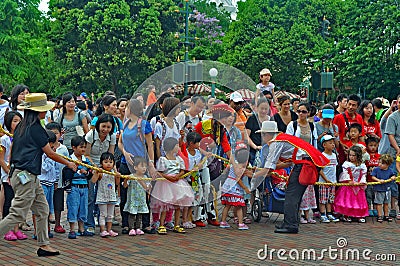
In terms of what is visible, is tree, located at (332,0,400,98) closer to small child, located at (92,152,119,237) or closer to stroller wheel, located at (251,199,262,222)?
stroller wheel, located at (251,199,262,222)

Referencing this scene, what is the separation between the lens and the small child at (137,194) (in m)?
9.58

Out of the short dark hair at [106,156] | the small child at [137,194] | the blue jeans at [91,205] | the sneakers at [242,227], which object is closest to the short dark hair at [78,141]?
the short dark hair at [106,156]

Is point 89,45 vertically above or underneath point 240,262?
above

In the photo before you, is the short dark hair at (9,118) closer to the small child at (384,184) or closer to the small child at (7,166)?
the small child at (7,166)

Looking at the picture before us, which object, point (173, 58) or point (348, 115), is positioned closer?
point (348, 115)

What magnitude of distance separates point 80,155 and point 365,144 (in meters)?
5.06

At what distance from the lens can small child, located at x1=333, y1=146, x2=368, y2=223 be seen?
11.1m

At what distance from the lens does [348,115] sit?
12.0m

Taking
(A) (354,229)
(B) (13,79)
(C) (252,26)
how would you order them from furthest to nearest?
(C) (252,26) → (B) (13,79) → (A) (354,229)

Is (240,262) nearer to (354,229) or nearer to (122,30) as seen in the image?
Result: (354,229)

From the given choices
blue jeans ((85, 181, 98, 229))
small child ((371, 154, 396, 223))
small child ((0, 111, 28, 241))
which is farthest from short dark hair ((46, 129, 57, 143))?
small child ((371, 154, 396, 223))

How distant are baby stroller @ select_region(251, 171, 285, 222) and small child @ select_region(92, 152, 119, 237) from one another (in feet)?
8.01

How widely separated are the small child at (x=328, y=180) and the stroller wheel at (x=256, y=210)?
1.06 m

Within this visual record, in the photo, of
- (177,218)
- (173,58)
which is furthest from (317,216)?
(173,58)
